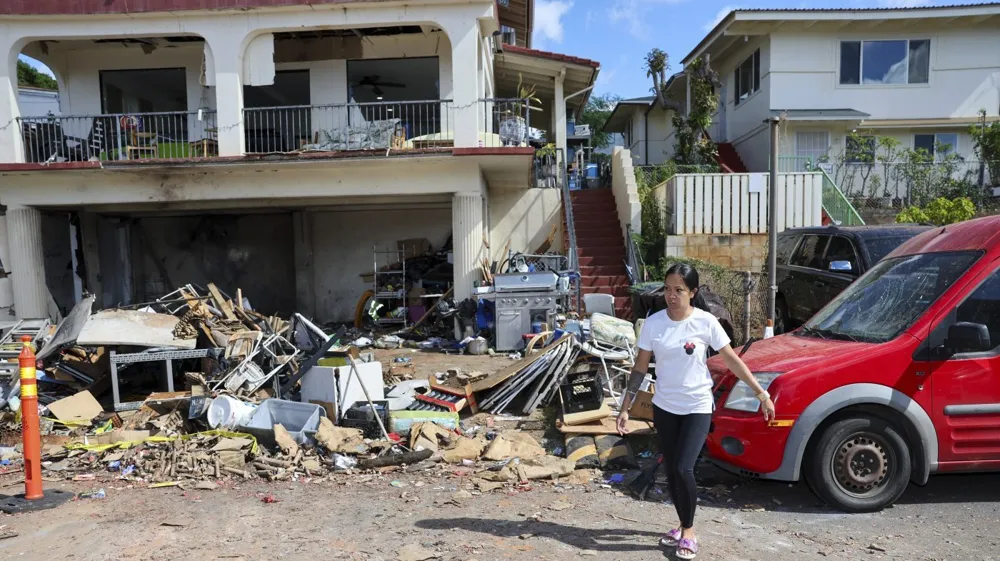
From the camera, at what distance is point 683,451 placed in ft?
12.1

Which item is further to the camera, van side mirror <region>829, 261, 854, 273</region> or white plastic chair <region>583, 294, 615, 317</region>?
white plastic chair <region>583, 294, 615, 317</region>

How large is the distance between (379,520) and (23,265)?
1182 cm

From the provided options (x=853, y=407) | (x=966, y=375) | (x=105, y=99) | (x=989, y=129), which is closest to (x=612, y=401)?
(x=853, y=407)

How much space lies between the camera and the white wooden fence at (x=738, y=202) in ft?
43.0

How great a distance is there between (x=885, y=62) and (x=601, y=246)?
1099 centimetres

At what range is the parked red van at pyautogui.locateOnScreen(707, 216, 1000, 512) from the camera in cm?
436

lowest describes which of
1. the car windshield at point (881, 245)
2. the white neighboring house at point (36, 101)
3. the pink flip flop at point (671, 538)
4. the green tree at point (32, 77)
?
the pink flip flop at point (671, 538)

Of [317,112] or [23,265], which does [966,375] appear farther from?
[23,265]

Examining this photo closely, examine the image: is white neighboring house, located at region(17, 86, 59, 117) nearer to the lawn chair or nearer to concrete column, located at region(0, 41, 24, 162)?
concrete column, located at region(0, 41, 24, 162)

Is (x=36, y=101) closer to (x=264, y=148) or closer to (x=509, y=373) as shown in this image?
(x=264, y=148)

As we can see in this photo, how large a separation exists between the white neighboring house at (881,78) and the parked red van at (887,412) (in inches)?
595

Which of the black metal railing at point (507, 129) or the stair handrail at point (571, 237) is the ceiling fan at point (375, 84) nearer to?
the black metal railing at point (507, 129)

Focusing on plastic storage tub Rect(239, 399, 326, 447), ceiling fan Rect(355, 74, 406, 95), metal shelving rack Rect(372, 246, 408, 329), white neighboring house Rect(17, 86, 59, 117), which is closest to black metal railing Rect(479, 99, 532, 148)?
metal shelving rack Rect(372, 246, 408, 329)

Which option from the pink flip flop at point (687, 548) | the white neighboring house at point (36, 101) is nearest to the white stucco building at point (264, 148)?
the white neighboring house at point (36, 101)
